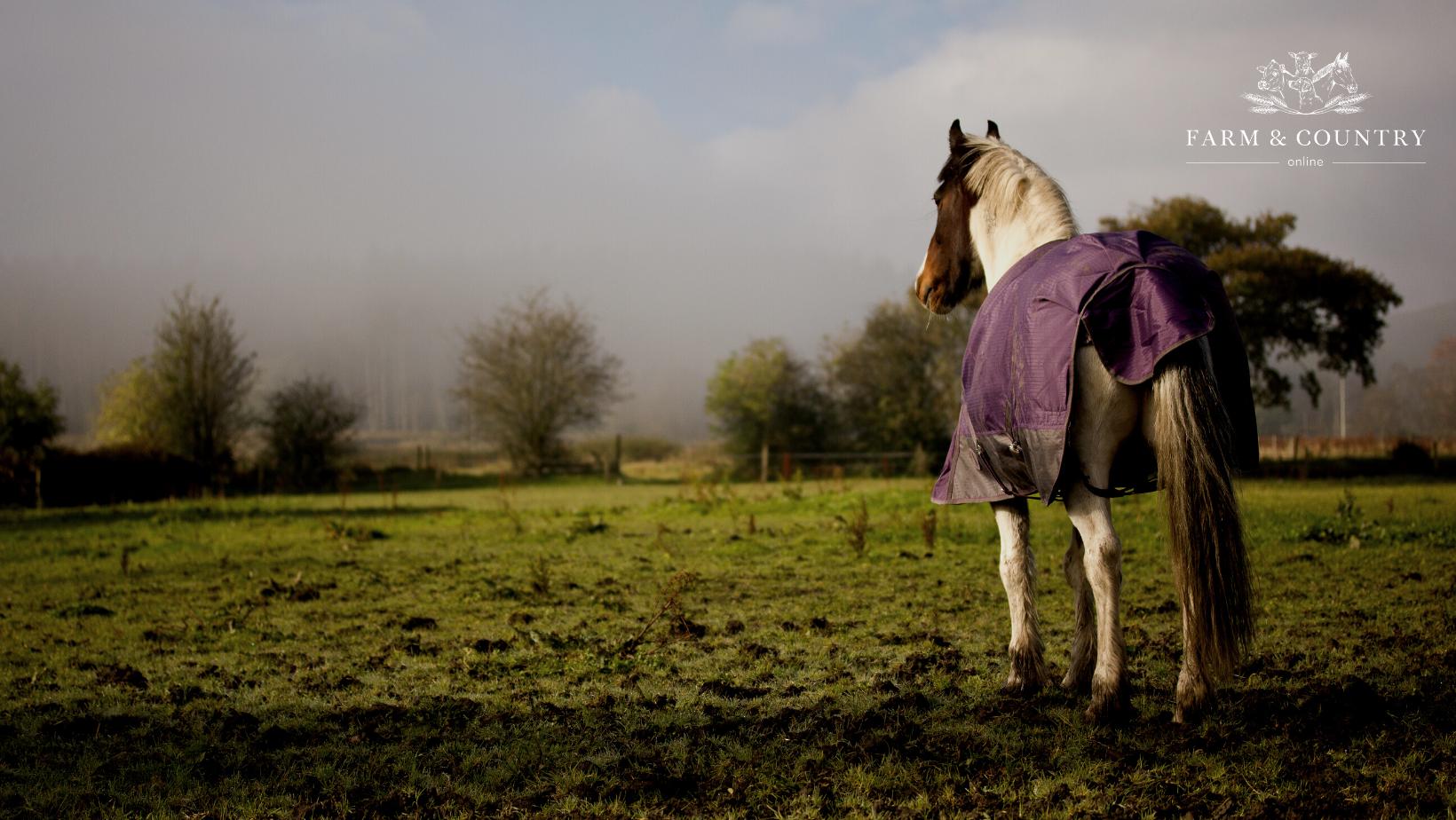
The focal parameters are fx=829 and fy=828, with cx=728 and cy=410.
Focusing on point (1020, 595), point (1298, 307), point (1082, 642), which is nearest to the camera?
point (1020, 595)

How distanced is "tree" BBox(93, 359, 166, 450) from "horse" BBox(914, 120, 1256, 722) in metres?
28.0

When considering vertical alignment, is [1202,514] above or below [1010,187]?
below

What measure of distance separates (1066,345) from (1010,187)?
43.6 inches

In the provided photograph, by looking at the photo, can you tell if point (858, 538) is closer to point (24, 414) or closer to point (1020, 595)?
point (1020, 595)

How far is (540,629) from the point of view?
513 cm

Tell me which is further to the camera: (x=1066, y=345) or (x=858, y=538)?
(x=858, y=538)

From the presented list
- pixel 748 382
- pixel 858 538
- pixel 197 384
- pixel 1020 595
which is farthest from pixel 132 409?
pixel 1020 595

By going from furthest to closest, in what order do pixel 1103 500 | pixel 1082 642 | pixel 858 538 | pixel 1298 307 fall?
Answer: pixel 1298 307 → pixel 858 538 → pixel 1082 642 → pixel 1103 500

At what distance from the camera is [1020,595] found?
3.40 metres

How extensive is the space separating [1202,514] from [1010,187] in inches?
65.7

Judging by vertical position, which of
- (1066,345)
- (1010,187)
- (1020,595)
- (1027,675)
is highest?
(1010,187)

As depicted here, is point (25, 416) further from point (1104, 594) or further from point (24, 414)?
point (1104, 594)

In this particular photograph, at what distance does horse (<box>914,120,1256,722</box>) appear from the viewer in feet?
9.13

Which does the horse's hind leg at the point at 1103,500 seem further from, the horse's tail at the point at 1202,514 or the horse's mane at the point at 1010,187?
the horse's mane at the point at 1010,187
